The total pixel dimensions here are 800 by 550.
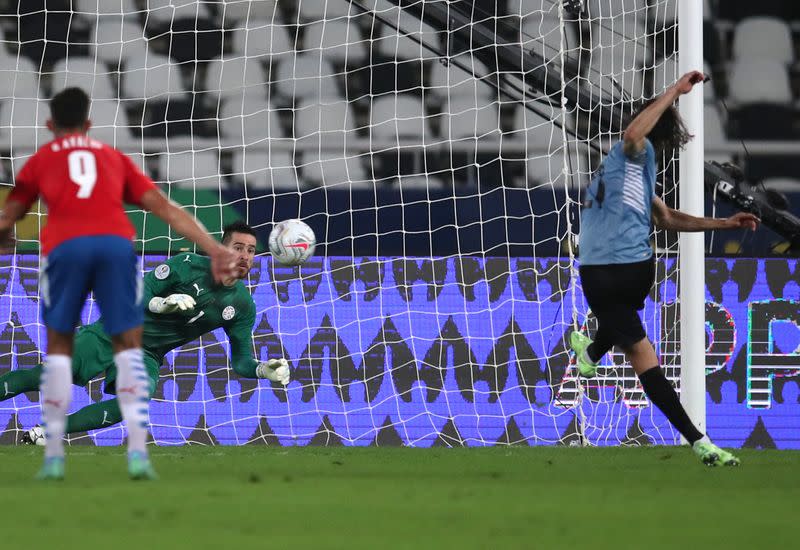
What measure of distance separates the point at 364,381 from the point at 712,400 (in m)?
2.42

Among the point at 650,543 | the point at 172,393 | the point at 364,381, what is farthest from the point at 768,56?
the point at 650,543

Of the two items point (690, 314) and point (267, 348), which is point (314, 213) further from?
point (690, 314)

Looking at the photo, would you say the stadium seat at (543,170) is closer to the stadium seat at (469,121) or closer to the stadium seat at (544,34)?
the stadium seat at (469,121)

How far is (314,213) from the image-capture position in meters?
11.0

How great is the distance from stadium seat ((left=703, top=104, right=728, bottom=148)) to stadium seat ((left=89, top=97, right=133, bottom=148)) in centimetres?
524

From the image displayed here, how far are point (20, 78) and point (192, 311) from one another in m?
5.75

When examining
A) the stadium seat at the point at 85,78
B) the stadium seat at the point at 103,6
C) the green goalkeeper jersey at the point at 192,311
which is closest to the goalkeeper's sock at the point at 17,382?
the green goalkeeper jersey at the point at 192,311

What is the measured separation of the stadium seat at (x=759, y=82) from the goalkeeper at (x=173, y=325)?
6957 mm

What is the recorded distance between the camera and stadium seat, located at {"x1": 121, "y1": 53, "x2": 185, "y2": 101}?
41.2 feet

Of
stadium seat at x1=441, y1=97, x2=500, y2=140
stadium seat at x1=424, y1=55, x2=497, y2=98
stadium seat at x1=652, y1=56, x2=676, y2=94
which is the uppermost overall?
stadium seat at x1=424, y1=55, x2=497, y2=98

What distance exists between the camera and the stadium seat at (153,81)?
1255cm

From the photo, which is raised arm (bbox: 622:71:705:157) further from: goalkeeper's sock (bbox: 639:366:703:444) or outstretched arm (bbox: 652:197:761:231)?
goalkeeper's sock (bbox: 639:366:703:444)

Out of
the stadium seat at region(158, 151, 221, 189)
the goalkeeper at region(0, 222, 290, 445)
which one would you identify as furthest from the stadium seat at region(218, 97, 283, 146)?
the goalkeeper at region(0, 222, 290, 445)

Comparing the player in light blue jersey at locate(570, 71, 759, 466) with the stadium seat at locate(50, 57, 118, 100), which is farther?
the stadium seat at locate(50, 57, 118, 100)
